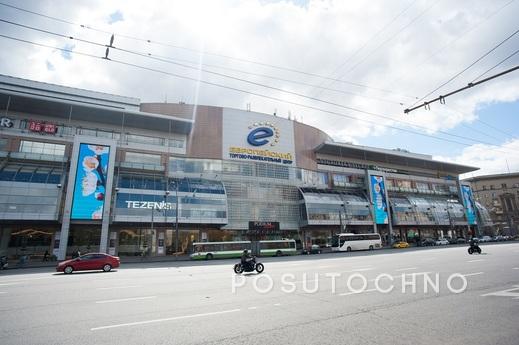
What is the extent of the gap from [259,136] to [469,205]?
199ft

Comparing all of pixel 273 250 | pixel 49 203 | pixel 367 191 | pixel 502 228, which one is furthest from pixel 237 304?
pixel 502 228

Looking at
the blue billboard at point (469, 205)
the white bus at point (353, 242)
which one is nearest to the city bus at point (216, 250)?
the white bus at point (353, 242)

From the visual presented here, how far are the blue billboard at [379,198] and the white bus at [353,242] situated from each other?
1190cm

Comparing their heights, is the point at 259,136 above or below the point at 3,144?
above

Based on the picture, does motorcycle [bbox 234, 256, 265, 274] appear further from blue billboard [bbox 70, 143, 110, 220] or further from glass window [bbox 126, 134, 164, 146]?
glass window [bbox 126, 134, 164, 146]

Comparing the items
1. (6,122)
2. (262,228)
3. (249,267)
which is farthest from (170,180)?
(249,267)

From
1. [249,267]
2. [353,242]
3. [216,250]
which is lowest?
[249,267]

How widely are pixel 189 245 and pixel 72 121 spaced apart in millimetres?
25744

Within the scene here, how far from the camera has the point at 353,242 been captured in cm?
Answer: 4278

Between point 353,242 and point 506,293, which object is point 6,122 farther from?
point 506,293

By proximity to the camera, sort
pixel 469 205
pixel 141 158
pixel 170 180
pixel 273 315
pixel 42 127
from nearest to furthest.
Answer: pixel 273 315 < pixel 42 127 < pixel 170 180 < pixel 141 158 < pixel 469 205

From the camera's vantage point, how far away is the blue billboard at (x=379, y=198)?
5662 cm

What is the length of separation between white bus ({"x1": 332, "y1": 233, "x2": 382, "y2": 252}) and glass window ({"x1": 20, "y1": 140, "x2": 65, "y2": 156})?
4138 cm

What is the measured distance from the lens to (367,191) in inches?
2335
